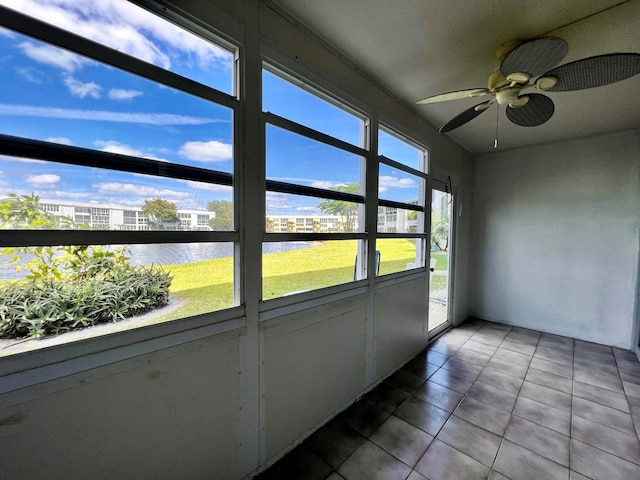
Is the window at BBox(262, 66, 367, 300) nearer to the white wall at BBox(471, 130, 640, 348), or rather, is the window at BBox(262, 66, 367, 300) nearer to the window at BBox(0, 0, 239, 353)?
the window at BBox(0, 0, 239, 353)

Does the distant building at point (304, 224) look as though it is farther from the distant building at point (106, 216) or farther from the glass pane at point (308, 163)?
the distant building at point (106, 216)

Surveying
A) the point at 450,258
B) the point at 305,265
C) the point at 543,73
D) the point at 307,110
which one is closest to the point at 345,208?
the point at 305,265

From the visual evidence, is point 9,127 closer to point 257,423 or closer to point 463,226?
point 257,423

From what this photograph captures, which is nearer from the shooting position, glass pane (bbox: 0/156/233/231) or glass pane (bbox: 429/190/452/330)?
glass pane (bbox: 0/156/233/231)

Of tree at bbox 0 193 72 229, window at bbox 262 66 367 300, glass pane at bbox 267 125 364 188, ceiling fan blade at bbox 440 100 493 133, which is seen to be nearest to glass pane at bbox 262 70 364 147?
window at bbox 262 66 367 300

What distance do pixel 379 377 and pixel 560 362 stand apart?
2116mm

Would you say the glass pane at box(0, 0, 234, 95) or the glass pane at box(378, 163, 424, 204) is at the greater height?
the glass pane at box(0, 0, 234, 95)

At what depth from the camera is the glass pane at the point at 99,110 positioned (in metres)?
0.85

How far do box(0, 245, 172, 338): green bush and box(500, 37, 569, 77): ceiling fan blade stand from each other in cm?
196

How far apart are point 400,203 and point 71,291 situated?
8.05ft

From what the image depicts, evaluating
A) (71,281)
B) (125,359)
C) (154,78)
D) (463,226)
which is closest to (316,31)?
(154,78)

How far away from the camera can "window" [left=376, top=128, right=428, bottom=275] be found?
2.36m

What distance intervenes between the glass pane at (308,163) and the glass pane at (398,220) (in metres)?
0.44

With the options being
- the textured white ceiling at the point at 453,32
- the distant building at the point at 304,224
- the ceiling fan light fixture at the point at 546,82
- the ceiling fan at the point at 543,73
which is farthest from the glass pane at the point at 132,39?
the ceiling fan light fixture at the point at 546,82
